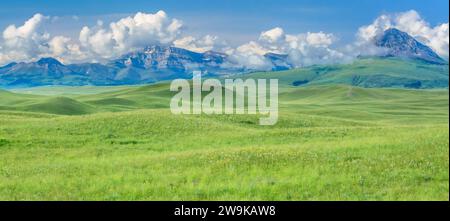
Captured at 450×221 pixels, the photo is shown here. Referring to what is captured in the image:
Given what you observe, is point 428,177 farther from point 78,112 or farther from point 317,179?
point 78,112

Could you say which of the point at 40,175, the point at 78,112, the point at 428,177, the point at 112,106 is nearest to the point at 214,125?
→ the point at 40,175

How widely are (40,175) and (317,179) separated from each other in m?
13.4

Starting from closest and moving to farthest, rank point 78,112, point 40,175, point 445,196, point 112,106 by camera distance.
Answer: point 445,196
point 40,175
point 78,112
point 112,106

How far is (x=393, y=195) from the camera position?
18562 millimetres

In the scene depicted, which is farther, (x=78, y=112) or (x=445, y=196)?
(x=78, y=112)
